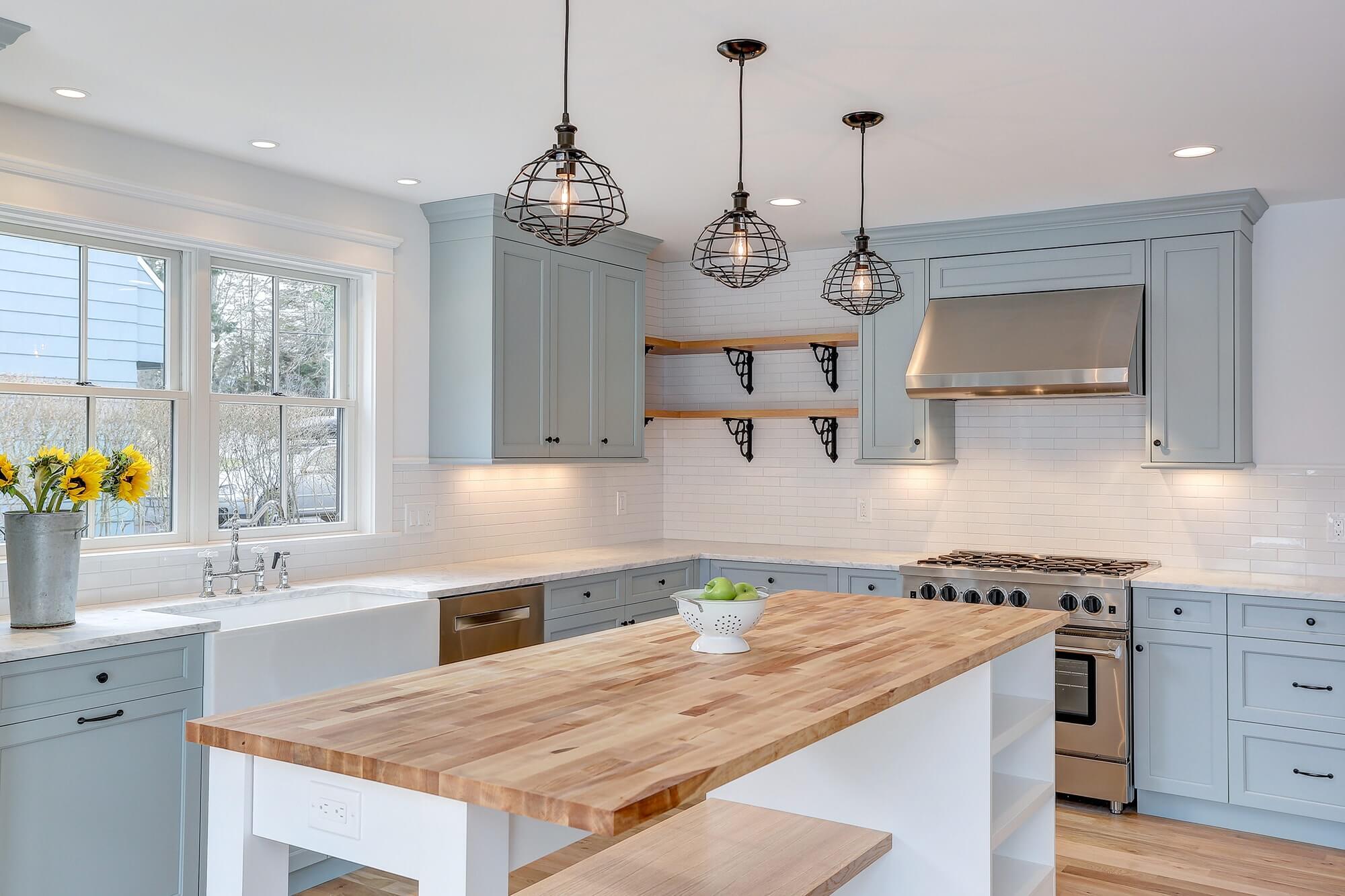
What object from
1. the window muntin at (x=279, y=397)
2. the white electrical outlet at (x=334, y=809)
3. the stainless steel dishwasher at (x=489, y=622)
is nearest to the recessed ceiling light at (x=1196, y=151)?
the stainless steel dishwasher at (x=489, y=622)

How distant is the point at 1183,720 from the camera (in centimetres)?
441

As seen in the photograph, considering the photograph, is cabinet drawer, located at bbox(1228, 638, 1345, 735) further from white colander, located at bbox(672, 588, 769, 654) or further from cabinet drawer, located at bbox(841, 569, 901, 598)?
white colander, located at bbox(672, 588, 769, 654)

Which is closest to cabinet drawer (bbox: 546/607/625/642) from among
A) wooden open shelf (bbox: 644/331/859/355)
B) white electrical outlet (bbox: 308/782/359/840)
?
wooden open shelf (bbox: 644/331/859/355)

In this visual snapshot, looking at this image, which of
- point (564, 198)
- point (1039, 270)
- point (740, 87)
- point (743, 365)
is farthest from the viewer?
point (743, 365)

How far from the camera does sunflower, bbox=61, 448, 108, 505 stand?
10.4ft

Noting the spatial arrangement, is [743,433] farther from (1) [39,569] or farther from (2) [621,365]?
(1) [39,569]

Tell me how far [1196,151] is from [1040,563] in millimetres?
1874

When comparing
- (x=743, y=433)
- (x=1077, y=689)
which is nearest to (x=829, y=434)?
(x=743, y=433)

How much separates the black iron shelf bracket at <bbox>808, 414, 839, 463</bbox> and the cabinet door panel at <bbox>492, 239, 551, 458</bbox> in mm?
1617

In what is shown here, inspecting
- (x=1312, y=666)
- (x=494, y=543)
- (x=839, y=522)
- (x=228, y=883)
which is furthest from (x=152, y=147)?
(x=1312, y=666)

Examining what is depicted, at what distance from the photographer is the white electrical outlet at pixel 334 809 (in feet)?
5.41

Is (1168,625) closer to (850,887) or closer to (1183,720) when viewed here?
(1183,720)

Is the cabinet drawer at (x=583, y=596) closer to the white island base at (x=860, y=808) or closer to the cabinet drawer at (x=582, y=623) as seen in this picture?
the cabinet drawer at (x=582, y=623)

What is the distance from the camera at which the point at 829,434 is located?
5816 millimetres
